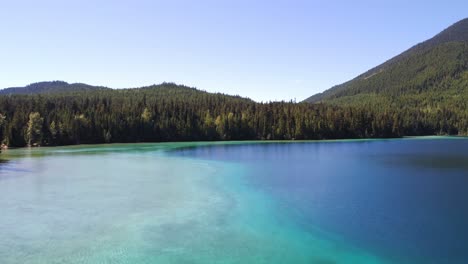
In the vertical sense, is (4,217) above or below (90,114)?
below

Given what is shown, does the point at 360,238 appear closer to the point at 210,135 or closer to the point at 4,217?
the point at 4,217

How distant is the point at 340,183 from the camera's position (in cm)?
3628

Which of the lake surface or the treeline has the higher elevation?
the treeline

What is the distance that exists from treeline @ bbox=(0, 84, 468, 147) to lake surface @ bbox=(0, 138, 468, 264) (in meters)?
68.4

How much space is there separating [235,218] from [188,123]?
357 ft

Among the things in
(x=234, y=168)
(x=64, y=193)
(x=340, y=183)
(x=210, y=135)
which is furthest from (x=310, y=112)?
(x=64, y=193)

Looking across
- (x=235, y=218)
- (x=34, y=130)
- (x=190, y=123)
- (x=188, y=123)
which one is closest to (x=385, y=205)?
(x=235, y=218)

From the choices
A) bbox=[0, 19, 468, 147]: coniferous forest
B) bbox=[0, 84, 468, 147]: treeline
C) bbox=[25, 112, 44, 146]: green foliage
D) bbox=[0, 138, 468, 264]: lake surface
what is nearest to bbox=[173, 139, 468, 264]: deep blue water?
bbox=[0, 138, 468, 264]: lake surface

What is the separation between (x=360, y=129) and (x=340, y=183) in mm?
112237

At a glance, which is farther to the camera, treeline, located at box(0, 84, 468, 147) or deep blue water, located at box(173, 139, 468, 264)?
treeline, located at box(0, 84, 468, 147)

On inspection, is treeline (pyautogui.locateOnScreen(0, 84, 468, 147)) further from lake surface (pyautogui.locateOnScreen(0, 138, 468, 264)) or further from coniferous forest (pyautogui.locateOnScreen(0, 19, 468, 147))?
lake surface (pyautogui.locateOnScreen(0, 138, 468, 264))

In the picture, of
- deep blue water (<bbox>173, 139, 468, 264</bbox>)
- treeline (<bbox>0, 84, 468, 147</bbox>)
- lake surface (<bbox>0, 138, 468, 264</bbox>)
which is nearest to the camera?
lake surface (<bbox>0, 138, 468, 264</bbox>)

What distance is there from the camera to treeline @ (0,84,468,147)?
106 m

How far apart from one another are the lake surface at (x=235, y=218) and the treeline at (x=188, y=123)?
6837 cm
